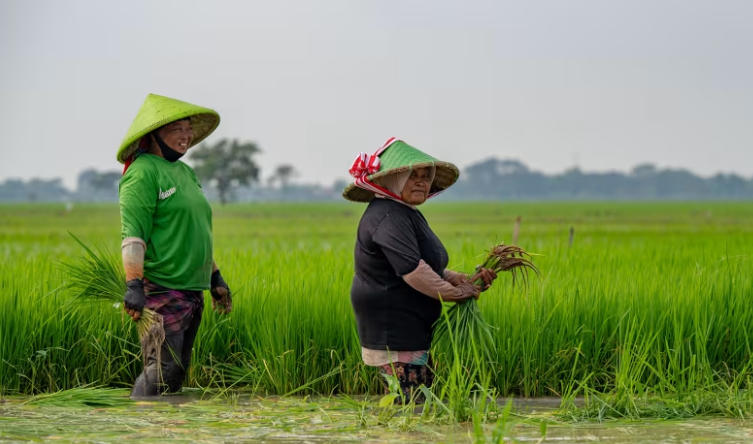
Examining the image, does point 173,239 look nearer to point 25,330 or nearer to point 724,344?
point 25,330

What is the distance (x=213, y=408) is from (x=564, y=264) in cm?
416

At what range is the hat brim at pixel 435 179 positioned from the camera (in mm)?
4344

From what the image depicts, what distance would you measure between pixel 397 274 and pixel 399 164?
483mm

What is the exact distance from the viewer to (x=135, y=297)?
4781 mm

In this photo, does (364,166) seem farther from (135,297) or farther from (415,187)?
(135,297)

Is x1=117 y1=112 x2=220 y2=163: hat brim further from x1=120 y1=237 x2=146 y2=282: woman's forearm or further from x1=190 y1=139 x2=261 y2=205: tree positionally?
x1=190 y1=139 x2=261 y2=205: tree

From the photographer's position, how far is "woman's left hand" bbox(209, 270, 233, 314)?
17.4 ft

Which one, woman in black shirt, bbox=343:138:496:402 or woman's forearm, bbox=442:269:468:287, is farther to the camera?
woman's forearm, bbox=442:269:468:287

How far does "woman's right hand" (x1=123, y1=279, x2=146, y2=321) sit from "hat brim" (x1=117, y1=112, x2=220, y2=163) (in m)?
0.71

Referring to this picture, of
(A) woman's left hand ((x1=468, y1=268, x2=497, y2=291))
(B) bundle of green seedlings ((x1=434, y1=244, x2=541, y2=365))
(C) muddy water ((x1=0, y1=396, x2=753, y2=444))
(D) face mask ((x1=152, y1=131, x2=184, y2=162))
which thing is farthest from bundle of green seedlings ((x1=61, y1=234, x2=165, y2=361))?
(A) woman's left hand ((x1=468, y1=268, x2=497, y2=291))

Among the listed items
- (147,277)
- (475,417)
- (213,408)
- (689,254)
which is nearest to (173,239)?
(147,277)

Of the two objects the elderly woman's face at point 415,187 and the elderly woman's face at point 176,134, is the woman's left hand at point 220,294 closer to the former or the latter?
the elderly woman's face at point 176,134

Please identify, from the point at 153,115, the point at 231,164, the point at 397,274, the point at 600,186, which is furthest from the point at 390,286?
the point at 600,186

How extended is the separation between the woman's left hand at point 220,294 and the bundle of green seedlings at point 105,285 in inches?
17.5
